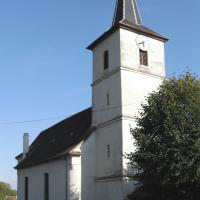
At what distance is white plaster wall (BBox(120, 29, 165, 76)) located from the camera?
30.6 metres

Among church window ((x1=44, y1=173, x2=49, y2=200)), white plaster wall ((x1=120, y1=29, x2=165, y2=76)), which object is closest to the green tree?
white plaster wall ((x1=120, y1=29, x2=165, y2=76))

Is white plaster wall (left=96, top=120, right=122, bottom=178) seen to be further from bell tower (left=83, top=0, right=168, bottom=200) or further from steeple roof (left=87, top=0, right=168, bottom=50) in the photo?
steeple roof (left=87, top=0, right=168, bottom=50)

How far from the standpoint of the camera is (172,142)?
21.5 m

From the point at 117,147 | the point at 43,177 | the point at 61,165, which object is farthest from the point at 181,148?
the point at 43,177

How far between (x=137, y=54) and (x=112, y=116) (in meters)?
5.23

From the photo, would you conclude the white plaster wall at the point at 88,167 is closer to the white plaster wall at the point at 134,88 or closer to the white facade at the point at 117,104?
the white facade at the point at 117,104

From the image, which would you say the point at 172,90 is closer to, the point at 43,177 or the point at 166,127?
the point at 166,127

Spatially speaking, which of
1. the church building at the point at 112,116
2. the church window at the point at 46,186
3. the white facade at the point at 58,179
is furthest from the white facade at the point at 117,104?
the church window at the point at 46,186

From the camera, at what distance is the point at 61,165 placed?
3192cm

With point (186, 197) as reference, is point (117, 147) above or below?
above

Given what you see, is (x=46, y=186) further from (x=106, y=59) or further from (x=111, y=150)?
(x=106, y=59)

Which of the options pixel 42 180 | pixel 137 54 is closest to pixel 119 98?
pixel 137 54

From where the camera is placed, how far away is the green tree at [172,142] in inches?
827

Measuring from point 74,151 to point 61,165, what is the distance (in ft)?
7.48
